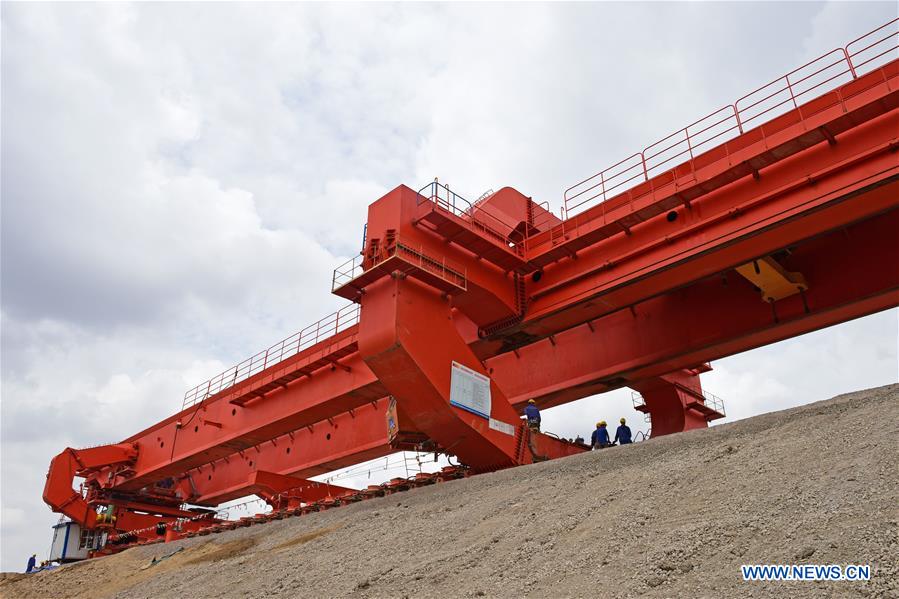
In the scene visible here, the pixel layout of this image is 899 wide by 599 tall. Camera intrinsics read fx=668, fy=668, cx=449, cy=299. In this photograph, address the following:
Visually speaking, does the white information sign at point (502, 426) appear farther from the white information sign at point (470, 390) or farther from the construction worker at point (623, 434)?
the construction worker at point (623, 434)

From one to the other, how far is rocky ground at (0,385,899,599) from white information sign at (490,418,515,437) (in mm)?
1166

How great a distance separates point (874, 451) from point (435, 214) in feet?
24.7

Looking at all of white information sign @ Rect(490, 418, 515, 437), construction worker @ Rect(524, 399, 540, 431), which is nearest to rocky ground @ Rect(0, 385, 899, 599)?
white information sign @ Rect(490, 418, 515, 437)

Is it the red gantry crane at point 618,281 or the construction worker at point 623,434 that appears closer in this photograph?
the red gantry crane at point 618,281

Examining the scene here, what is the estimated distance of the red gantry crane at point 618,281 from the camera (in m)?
9.56

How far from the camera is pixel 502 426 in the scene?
40.5 feet

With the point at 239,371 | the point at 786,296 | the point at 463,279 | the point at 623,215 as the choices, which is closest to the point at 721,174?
the point at 623,215

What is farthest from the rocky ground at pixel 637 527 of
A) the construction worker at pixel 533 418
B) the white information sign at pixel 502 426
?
the construction worker at pixel 533 418

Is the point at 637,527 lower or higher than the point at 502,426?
lower

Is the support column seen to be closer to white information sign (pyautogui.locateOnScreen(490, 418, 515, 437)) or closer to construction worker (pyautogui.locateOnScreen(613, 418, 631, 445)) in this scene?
construction worker (pyautogui.locateOnScreen(613, 418, 631, 445))

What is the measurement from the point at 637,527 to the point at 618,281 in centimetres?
586

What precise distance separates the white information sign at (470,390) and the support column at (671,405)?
5.28m

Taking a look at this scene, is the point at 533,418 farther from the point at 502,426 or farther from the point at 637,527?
the point at 637,527

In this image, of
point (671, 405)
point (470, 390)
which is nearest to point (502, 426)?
point (470, 390)
